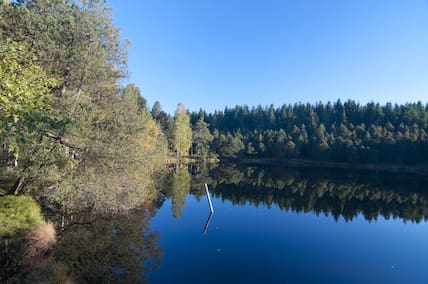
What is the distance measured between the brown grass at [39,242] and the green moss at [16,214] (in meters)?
0.47

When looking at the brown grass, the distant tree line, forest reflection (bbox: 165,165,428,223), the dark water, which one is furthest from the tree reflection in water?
the distant tree line

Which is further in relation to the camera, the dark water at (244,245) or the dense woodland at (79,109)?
the dark water at (244,245)

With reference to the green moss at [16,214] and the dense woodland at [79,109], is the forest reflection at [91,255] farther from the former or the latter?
the dense woodland at [79,109]

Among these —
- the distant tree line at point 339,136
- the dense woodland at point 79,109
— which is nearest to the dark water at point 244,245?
the dense woodland at point 79,109

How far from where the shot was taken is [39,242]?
11.9 meters

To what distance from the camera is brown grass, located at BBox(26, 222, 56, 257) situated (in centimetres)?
1159

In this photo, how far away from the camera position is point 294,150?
90750 mm

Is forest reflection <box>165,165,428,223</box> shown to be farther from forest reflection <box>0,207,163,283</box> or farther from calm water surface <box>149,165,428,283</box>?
forest reflection <box>0,207,163,283</box>

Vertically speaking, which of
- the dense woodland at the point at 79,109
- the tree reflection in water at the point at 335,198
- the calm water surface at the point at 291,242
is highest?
the dense woodland at the point at 79,109

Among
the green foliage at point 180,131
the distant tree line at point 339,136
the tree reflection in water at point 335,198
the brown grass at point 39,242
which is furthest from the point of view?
the distant tree line at point 339,136

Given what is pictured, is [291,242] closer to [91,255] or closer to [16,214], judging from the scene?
[91,255]

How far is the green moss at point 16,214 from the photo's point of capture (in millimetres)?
11820

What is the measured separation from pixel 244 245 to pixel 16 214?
1354 cm

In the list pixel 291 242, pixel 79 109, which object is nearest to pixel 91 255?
pixel 79 109
